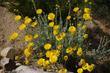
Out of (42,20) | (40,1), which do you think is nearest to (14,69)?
(42,20)

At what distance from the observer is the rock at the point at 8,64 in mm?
A: 4555

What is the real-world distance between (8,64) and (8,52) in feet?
0.68

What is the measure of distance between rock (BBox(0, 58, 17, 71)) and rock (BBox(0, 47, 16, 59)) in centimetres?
10

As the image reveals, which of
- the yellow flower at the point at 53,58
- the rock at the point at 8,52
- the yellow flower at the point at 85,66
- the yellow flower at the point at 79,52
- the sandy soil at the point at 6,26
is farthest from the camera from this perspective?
the sandy soil at the point at 6,26

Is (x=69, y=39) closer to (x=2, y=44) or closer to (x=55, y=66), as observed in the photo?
(x=55, y=66)

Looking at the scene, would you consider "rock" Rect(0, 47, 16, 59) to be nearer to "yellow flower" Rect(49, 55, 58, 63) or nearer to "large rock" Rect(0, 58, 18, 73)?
"large rock" Rect(0, 58, 18, 73)

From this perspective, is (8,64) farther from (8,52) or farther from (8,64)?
(8,52)

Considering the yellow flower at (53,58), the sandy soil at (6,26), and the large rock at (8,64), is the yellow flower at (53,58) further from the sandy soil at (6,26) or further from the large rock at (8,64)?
the sandy soil at (6,26)

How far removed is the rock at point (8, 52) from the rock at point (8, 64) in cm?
10

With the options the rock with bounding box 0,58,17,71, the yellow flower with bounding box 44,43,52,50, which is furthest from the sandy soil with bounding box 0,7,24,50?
the yellow flower with bounding box 44,43,52,50

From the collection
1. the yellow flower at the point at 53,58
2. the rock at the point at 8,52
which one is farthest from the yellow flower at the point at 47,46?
the rock at the point at 8,52

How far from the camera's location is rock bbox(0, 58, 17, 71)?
4.56 meters

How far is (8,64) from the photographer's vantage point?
4566 mm

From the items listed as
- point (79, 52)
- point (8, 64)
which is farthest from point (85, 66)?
point (8, 64)
